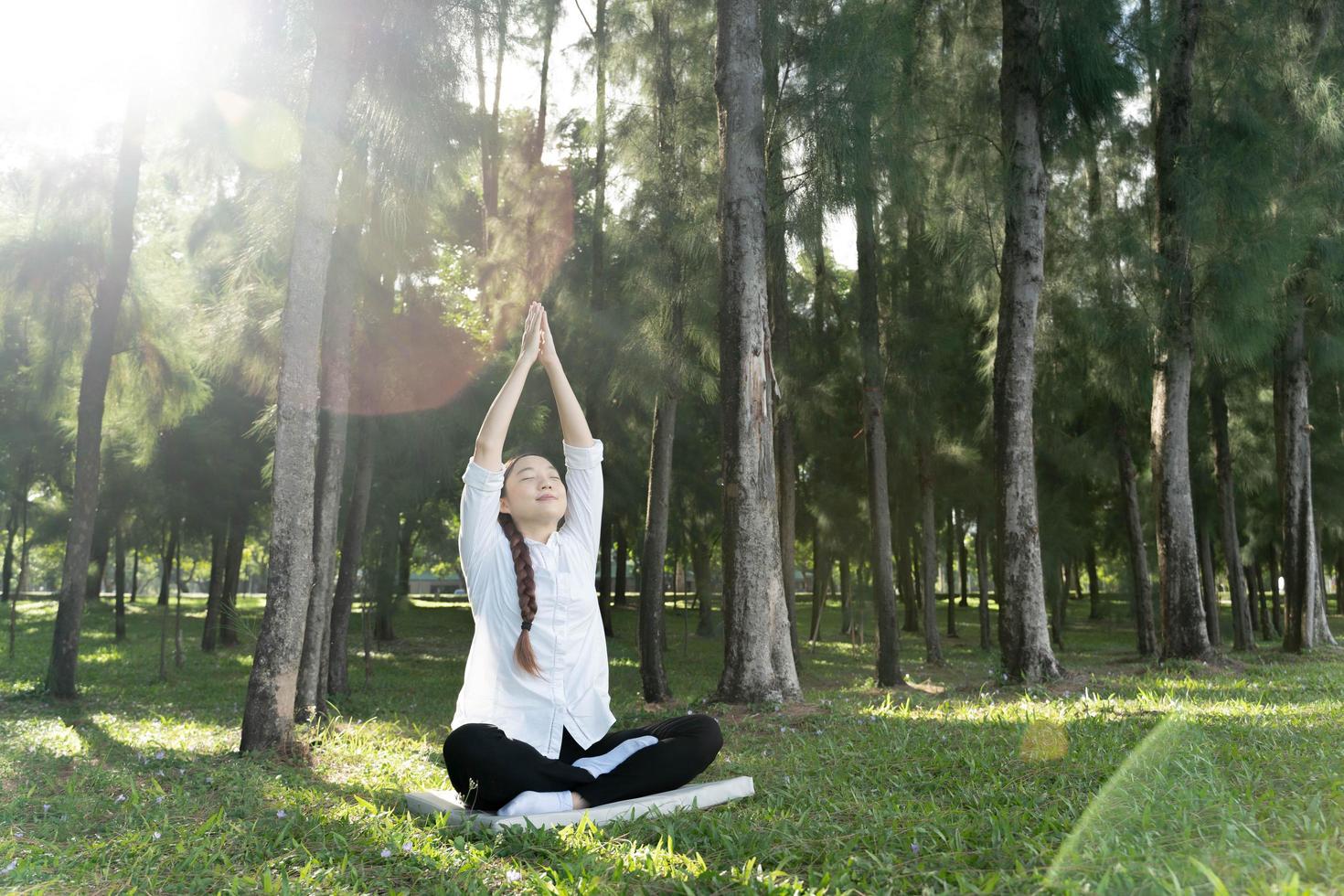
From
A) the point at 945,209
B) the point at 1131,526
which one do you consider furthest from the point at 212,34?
the point at 1131,526

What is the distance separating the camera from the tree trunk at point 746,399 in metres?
7.95

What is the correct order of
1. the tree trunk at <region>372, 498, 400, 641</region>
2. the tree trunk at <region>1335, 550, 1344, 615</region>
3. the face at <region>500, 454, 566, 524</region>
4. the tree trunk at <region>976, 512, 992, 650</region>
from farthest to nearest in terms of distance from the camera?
the tree trunk at <region>1335, 550, 1344, 615</region> < the tree trunk at <region>976, 512, 992, 650</region> < the tree trunk at <region>372, 498, 400, 641</region> < the face at <region>500, 454, 566, 524</region>

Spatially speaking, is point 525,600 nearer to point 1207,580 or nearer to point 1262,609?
point 1207,580

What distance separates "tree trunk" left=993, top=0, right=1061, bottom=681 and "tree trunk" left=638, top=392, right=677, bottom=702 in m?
3.97

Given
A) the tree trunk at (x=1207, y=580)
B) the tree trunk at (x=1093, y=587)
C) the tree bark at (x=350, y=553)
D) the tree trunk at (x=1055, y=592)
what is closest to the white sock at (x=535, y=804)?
the tree bark at (x=350, y=553)

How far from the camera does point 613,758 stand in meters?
3.82

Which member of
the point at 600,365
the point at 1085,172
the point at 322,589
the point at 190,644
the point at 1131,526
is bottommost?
the point at 190,644

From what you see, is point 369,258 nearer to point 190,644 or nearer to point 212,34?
point 212,34

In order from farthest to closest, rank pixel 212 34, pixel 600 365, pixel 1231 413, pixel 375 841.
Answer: pixel 1231 413
pixel 600 365
pixel 212 34
pixel 375 841

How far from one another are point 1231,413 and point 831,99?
14.1 metres

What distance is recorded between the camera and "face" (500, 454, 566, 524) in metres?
3.87

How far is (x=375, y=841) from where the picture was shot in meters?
3.53

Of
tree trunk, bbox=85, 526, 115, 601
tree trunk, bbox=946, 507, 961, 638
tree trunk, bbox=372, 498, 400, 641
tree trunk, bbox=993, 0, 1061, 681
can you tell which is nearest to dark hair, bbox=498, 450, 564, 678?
tree trunk, bbox=993, 0, 1061, 681

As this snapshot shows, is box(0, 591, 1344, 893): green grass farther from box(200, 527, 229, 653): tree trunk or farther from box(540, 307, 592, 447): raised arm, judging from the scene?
box(200, 527, 229, 653): tree trunk
